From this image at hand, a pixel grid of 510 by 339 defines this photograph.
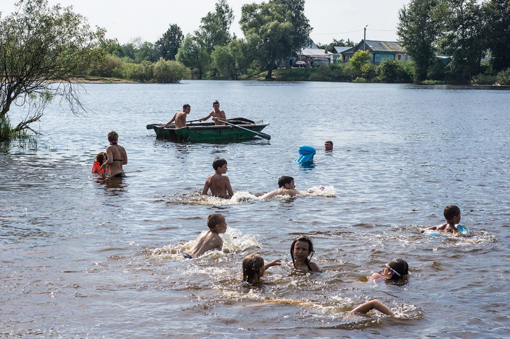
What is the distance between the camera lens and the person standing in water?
18.1 metres

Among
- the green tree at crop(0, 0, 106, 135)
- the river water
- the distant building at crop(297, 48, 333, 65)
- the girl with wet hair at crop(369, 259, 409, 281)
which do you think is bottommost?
the river water

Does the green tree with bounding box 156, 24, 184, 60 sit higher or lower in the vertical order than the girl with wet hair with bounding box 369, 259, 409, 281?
higher

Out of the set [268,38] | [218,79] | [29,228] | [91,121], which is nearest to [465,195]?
[29,228]

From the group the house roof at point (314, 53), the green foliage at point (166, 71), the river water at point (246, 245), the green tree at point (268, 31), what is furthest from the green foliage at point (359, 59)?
the river water at point (246, 245)

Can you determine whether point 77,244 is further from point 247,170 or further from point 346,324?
point 247,170

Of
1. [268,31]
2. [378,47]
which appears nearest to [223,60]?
[268,31]

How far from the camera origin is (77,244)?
11.7m

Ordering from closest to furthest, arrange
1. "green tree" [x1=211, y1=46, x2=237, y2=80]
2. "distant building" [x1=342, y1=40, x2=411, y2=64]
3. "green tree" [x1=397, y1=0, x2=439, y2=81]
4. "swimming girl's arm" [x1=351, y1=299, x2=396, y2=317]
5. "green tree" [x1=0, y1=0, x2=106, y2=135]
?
"swimming girl's arm" [x1=351, y1=299, x2=396, y2=317] < "green tree" [x1=0, y1=0, x2=106, y2=135] < "green tree" [x1=397, y1=0, x2=439, y2=81] < "green tree" [x1=211, y1=46, x2=237, y2=80] < "distant building" [x1=342, y1=40, x2=411, y2=64]

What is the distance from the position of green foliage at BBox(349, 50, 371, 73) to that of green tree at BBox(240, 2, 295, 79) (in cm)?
1388

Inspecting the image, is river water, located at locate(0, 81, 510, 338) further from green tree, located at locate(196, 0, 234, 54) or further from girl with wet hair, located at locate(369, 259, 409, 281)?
green tree, located at locate(196, 0, 234, 54)

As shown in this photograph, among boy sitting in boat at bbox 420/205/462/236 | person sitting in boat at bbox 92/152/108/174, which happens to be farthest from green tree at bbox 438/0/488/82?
boy sitting in boat at bbox 420/205/462/236

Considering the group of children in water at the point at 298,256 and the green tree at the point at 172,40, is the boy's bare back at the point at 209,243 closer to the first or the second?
the group of children in water at the point at 298,256

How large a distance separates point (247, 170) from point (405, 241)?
10269mm

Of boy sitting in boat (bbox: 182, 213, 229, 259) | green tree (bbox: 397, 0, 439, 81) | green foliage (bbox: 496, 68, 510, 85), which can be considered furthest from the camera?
green tree (bbox: 397, 0, 439, 81)
